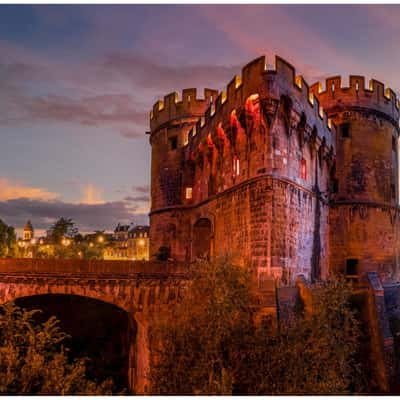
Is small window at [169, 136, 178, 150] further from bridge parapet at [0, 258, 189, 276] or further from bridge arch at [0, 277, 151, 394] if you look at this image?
bridge arch at [0, 277, 151, 394]

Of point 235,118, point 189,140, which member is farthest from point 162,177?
point 235,118

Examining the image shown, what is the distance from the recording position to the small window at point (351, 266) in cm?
2575

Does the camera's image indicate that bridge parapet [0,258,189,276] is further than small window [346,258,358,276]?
No

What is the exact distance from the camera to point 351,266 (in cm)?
2584

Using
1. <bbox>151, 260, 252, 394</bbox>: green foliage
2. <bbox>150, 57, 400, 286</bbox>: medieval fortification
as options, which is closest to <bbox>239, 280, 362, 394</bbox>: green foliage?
<bbox>151, 260, 252, 394</bbox>: green foliage

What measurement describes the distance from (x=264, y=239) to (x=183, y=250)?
13.5 m

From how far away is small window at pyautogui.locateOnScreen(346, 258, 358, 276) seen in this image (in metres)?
25.8

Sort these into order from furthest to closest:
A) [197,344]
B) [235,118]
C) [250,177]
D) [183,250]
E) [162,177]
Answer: [162,177], [183,250], [235,118], [250,177], [197,344]

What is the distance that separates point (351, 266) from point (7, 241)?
48.4 m

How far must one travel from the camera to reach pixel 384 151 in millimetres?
27562

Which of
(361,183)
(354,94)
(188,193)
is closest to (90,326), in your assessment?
(188,193)

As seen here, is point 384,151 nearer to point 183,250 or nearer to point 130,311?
point 183,250

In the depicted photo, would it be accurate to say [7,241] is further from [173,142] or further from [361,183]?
[361,183]

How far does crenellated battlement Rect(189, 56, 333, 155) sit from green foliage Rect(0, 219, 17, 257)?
139 ft
